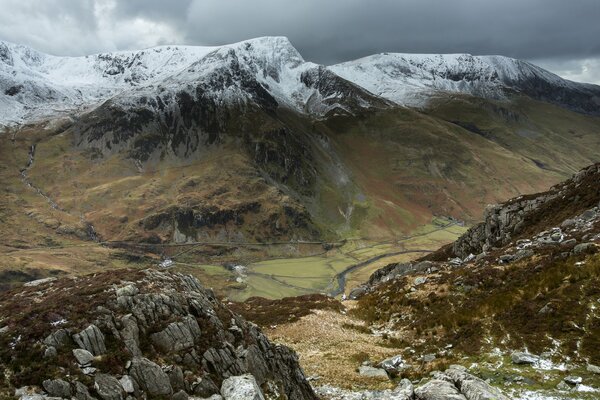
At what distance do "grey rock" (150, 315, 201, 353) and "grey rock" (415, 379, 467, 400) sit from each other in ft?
40.8

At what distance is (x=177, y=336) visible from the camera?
24.5 meters

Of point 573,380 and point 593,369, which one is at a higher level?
point 593,369

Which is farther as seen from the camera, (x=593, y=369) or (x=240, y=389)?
(x=593, y=369)

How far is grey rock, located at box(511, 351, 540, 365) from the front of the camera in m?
27.1

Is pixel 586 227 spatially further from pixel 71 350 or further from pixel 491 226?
pixel 71 350

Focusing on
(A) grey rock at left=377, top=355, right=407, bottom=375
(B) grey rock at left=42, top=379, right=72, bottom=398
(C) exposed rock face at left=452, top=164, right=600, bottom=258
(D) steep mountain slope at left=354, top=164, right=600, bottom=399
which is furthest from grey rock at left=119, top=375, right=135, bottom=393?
(C) exposed rock face at left=452, top=164, right=600, bottom=258

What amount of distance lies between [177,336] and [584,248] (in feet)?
112

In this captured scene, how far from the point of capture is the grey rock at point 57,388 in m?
18.5

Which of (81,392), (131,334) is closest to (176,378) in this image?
(131,334)

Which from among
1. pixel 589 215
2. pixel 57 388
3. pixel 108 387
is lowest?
pixel 108 387

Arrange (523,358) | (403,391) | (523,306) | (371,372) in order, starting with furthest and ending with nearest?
(523,306)
(371,372)
(523,358)
(403,391)

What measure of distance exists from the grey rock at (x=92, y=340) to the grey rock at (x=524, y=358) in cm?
2390

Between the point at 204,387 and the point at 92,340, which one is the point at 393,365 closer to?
the point at 204,387

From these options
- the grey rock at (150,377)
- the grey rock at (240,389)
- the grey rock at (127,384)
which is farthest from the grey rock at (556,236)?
the grey rock at (127,384)
